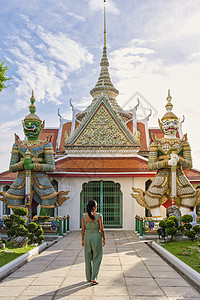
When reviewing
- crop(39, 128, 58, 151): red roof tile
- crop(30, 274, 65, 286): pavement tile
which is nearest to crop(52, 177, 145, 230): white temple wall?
crop(39, 128, 58, 151): red roof tile

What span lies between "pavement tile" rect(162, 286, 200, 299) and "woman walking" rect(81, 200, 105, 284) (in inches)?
47.5

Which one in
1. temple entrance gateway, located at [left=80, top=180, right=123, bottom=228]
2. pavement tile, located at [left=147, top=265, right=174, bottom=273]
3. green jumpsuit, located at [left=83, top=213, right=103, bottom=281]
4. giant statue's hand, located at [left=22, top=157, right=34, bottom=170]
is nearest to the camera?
green jumpsuit, located at [left=83, top=213, right=103, bottom=281]

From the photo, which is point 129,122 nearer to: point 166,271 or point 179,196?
point 179,196

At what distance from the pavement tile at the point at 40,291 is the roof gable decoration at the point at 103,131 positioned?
31.7 ft

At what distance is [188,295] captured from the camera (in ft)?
14.8

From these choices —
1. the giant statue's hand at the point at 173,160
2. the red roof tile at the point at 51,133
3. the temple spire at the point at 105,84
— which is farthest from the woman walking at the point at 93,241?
the temple spire at the point at 105,84

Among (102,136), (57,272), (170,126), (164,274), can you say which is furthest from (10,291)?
(102,136)

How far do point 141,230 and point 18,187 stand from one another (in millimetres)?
5015

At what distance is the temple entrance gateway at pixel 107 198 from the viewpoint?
516 inches

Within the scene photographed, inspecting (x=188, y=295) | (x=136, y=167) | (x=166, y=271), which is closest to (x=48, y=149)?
(x=136, y=167)

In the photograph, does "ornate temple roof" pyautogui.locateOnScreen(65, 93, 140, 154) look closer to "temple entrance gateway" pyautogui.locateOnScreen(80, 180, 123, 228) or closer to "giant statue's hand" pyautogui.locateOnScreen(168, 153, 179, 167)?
"temple entrance gateway" pyautogui.locateOnScreen(80, 180, 123, 228)

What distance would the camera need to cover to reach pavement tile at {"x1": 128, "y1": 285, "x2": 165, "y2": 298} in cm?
454

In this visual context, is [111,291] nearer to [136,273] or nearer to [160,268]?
[136,273]

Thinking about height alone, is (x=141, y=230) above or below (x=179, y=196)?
below
